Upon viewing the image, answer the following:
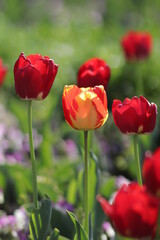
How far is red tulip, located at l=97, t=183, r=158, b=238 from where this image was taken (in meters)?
1.09

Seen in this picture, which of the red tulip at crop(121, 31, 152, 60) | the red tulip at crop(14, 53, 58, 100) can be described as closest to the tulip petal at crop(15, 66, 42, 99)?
the red tulip at crop(14, 53, 58, 100)

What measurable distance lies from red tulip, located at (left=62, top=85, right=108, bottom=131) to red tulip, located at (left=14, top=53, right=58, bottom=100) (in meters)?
0.09

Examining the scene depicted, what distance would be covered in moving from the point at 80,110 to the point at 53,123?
222cm

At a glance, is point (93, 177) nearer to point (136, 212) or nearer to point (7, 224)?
point (7, 224)

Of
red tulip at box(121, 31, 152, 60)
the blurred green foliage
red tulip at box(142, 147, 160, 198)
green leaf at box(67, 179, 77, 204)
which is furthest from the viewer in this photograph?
red tulip at box(121, 31, 152, 60)

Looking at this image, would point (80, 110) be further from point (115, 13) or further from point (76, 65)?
point (115, 13)

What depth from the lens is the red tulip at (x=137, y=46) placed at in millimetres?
3797

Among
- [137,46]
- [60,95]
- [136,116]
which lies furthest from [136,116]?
[60,95]

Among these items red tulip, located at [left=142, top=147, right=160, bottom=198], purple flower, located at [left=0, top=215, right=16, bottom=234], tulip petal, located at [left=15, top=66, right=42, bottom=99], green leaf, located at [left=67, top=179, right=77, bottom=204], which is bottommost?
purple flower, located at [left=0, top=215, right=16, bottom=234]

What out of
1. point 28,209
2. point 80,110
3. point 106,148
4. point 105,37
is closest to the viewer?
point 80,110

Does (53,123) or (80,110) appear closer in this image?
(80,110)

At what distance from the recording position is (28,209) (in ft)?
5.58

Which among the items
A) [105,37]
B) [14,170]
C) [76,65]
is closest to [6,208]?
[14,170]

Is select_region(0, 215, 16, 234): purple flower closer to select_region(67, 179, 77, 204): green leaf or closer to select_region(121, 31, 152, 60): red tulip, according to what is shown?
select_region(67, 179, 77, 204): green leaf
